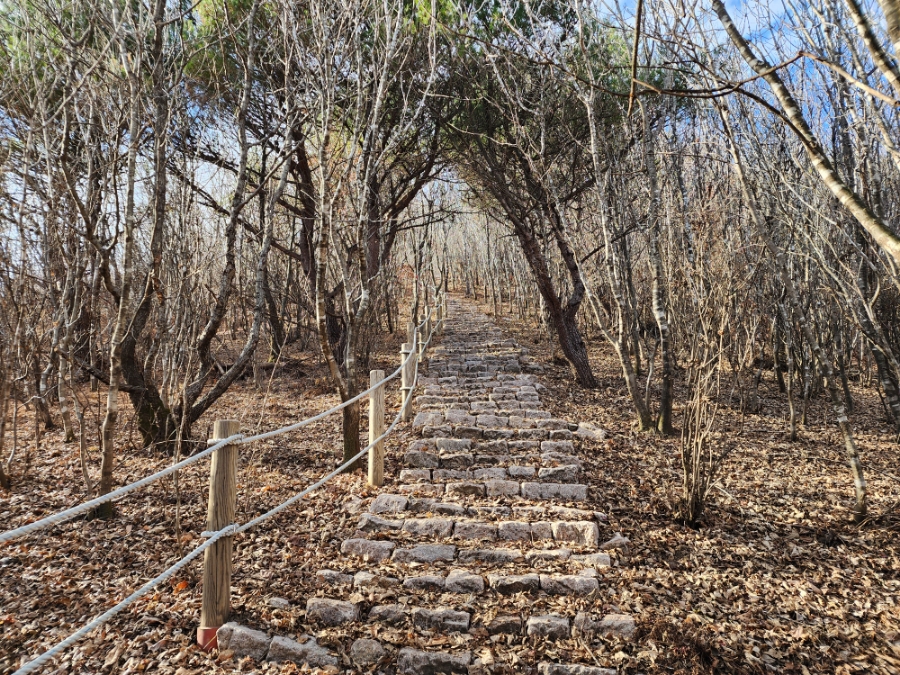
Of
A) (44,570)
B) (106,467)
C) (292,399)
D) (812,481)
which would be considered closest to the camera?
(44,570)

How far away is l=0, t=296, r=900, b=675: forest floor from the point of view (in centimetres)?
264

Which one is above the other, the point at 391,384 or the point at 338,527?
the point at 391,384

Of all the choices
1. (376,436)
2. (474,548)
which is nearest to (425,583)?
(474,548)

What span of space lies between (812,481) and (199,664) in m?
4.98

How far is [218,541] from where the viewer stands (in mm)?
2588

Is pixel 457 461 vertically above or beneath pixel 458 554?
above

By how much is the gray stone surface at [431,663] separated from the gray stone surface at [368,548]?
0.90 m

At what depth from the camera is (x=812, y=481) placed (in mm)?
4711

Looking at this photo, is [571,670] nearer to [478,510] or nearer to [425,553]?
[425,553]

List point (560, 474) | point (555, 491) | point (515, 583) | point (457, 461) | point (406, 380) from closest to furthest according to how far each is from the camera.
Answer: point (515, 583), point (555, 491), point (560, 474), point (457, 461), point (406, 380)

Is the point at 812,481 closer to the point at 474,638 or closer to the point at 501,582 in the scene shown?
the point at 501,582

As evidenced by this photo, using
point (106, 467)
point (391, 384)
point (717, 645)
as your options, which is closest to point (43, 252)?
point (106, 467)

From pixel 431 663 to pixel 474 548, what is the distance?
3.39 feet

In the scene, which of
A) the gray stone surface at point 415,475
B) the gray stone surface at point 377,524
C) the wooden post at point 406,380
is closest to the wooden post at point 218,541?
the gray stone surface at point 377,524
